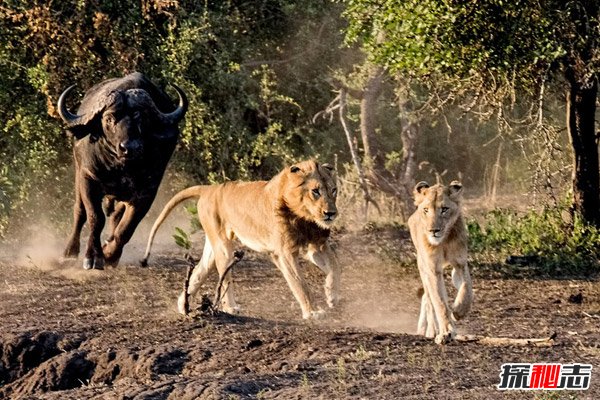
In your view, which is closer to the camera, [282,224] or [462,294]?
[462,294]

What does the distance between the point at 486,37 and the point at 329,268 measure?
2631 mm

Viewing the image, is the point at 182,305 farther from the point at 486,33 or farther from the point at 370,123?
the point at 370,123

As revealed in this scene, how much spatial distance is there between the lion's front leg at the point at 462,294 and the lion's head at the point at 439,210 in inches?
10.2

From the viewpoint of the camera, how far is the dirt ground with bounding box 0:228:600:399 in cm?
764

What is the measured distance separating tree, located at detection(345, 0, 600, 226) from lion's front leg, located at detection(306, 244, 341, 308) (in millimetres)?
2156

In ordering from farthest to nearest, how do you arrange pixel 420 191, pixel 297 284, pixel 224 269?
pixel 224 269
pixel 297 284
pixel 420 191

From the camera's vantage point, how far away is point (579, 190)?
12930 mm

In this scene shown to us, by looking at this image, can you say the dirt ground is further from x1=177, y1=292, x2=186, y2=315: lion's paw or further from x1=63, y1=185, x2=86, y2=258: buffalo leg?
x1=63, y1=185, x2=86, y2=258: buffalo leg

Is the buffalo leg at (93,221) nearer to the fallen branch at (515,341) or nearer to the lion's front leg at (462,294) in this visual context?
the lion's front leg at (462,294)

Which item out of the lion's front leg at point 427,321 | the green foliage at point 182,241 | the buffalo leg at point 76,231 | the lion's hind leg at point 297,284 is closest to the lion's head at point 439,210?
the lion's front leg at point 427,321

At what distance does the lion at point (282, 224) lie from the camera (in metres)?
9.70

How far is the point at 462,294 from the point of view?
8.80 meters

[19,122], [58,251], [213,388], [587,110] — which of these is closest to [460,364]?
[213,388]

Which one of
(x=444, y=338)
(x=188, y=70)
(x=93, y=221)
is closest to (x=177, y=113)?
(x=93, y=221)
